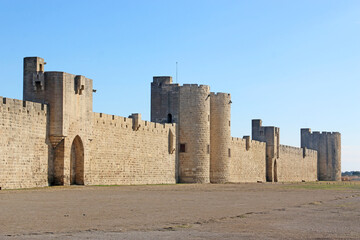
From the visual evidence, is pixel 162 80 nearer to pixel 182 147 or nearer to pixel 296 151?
pixel 182 147

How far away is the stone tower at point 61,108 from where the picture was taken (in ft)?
81.2

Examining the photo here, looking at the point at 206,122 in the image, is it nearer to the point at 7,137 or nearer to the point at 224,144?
the point at 224,144

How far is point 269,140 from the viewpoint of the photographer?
1957 inches

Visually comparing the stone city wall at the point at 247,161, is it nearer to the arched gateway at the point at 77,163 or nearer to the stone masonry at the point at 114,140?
the stone masonry at the point at 114,140

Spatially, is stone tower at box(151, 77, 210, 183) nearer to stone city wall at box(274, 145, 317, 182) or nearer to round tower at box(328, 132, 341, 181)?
stone city wall at box(274, 145, 317, 182)

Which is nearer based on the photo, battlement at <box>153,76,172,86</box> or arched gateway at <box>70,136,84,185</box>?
arched gateway at <box>70,136,84,185</box>

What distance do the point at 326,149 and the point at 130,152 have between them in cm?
3861

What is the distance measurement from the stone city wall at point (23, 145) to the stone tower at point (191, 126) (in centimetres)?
1199

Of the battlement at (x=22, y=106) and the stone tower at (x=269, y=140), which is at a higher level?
the battlement at (x=22, y=106)

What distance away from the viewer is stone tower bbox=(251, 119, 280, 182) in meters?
49.2

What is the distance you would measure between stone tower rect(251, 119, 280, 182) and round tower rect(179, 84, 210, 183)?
14728mm

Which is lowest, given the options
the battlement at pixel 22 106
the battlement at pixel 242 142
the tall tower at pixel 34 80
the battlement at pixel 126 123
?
the battlement at pixel 242 142

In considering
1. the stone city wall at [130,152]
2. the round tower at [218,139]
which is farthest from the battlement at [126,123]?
the round tower at [218,139]

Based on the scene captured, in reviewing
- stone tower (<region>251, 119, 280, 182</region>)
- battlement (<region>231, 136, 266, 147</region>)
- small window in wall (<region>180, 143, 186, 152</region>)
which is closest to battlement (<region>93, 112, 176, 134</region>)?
small window in wall (<region>180, 143, 186, 152</region>)
